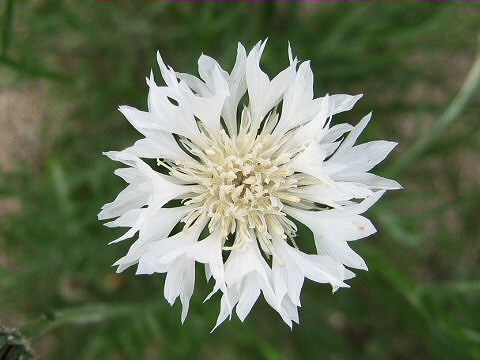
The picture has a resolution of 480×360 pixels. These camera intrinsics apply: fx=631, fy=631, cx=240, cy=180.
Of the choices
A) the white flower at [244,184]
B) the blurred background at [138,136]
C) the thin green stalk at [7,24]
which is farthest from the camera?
the blurred background at [138,136]

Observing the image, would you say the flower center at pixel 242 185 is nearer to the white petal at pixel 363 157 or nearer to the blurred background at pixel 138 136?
the white petal at pixel 363 157

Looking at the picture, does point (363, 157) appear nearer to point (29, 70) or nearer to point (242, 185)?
point (242, 185)

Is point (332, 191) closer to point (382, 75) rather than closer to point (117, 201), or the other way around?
point (117, 201)

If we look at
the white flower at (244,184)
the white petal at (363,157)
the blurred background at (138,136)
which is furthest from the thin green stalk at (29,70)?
the white petal at (363,157)

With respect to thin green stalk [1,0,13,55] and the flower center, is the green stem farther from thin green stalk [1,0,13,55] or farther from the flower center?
thin green stalk [1,0,13,55]

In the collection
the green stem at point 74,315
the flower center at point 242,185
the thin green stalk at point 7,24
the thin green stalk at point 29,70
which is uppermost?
the thin green stalk at point 7,24

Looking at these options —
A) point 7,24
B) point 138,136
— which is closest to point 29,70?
point 7,24

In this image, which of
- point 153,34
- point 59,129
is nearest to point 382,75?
point 153,34
